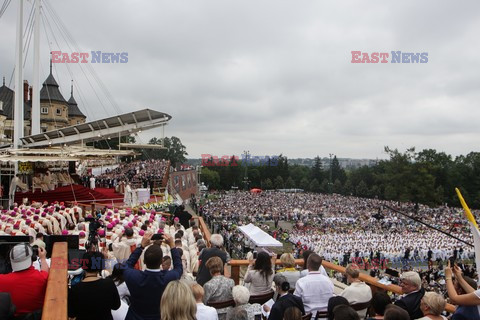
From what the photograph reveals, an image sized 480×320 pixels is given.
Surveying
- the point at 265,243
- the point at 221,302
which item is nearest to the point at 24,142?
the point at 265,243

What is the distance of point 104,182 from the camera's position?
92.0 ft

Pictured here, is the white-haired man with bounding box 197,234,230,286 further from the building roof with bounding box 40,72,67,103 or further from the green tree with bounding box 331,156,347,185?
the green tree with bounding box 331,156,347,185

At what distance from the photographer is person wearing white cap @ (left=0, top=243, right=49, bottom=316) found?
10.7 ft

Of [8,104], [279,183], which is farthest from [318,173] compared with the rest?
[8,104]

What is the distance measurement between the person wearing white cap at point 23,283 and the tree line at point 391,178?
7300cm

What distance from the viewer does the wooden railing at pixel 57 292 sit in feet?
8.72

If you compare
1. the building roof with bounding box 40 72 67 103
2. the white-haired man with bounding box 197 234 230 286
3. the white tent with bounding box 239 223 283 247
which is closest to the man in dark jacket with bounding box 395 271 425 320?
the white-haired man with bounding box 197 234 230 286

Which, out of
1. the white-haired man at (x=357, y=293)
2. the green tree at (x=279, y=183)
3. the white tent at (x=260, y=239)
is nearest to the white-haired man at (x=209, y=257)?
the white-haired man at (x=357, y=293)

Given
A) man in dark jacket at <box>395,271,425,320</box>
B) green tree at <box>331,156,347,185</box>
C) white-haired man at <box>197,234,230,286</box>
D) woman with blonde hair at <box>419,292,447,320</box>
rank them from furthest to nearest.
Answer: green tree at <box>331,156,347,185</box> → white-haired man at <box>197,234,230,286</box> → man in dark jacket at <box>395,271,425,320</box> → woman with blonde hair at <box>419,292,447,320</box>

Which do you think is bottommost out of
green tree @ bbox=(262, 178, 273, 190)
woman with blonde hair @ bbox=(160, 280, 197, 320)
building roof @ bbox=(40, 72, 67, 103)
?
green tree @ bbox=(262, 178, 273, 190)

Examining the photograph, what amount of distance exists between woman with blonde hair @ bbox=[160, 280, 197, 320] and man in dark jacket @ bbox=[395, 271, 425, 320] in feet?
8.27

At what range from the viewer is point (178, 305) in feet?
9.41

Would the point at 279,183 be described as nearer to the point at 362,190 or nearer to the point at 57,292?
the point at 362,190

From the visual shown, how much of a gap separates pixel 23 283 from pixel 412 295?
13.2 feet
